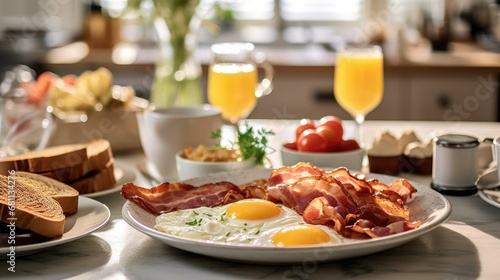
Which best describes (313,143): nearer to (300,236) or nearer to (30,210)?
(300,236)

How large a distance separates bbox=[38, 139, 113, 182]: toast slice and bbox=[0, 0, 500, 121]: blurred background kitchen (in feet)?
5.41

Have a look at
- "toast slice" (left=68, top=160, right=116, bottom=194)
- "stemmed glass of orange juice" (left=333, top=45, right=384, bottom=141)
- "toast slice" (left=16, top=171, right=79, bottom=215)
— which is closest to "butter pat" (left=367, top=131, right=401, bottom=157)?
"stemmed glass of orange juice" (left=333, top=45, right=384, bottom=141)

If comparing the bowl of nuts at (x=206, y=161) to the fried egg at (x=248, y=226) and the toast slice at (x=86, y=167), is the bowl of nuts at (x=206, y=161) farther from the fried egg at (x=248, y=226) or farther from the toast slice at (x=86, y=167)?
the fried egg at (x=248, y=226)

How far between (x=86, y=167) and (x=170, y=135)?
0.82 ft

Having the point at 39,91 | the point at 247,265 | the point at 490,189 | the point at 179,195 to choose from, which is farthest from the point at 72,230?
the point at 39,91

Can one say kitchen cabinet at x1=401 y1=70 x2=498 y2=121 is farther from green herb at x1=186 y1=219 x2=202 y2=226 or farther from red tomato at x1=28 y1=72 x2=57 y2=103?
green herb at x1=186 y1=219 x2=202 y2=226

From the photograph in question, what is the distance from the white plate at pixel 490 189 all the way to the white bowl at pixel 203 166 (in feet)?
1.47

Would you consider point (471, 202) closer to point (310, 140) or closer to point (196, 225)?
point (310, 140)

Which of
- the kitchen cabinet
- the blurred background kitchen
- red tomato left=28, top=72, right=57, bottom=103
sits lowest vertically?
the kitchen cabinet

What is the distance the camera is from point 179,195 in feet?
4.62

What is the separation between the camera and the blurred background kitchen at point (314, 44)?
3.78 metres

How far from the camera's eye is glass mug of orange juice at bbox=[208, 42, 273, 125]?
2.22 meters

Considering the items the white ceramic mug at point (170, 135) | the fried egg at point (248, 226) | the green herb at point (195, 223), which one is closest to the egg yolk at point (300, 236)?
the fried egg at point (248, 226)

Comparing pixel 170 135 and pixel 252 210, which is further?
pixel 170 135
